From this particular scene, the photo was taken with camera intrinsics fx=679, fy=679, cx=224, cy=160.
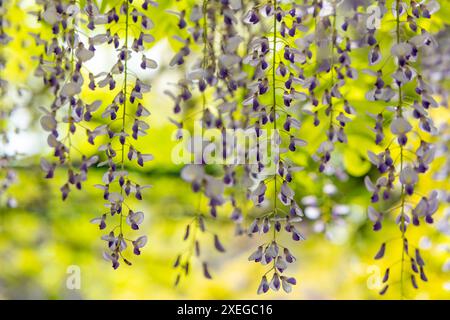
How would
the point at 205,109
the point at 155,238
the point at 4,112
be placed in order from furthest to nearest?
the point at 155,238
the point at 4,112
the point at 205,109

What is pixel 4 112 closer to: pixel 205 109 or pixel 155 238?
pixel 205 109

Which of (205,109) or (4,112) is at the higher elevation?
(4,112)

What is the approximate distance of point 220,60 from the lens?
3.97ft

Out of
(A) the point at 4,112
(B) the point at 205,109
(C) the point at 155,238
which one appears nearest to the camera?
(B) the point at 205,109

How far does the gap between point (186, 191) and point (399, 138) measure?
7.80ft

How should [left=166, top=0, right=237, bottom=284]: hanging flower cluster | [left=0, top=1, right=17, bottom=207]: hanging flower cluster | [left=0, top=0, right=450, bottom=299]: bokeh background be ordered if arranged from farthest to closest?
[left=0, top=0, right=450, bottom=299]: bokeh background → [left=0, top=1, right=17, bottom=207]: hanging flower cluster → [left=166, top=0, right=237, bottom=284]: hanging flower cluster

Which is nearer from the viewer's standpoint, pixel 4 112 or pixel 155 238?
pixel 4 112

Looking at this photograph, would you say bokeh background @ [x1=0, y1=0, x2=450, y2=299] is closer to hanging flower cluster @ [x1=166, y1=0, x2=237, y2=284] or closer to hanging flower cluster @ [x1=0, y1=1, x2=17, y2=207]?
hanging flower cluster @ [x1=0, y1=1, x2=17, y2=207]

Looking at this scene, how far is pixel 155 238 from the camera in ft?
12.2

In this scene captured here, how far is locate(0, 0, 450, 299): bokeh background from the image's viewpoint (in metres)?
2.86

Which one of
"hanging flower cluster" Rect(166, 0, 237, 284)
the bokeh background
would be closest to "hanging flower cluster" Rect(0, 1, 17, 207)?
the bokeh background

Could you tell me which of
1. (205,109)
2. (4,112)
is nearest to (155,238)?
(4,112)

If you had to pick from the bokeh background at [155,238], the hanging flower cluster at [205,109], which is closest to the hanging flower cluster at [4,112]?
the bokeh background at [155,238]

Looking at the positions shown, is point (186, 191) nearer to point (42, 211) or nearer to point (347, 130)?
point (42, 211)
